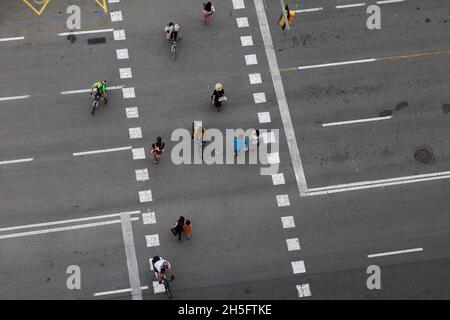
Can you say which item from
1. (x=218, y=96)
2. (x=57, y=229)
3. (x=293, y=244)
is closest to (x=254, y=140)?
(x=218, y=96)

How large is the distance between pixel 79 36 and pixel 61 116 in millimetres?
4631

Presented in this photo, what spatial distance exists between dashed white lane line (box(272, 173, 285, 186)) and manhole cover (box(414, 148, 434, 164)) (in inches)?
270

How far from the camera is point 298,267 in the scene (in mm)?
39125

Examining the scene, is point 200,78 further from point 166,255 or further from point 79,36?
point 166,255

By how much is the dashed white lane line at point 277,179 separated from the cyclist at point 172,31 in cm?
875

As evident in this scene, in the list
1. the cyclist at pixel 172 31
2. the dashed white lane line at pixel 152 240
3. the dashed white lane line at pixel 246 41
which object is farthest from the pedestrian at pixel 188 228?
the dashed white lane line at pixel 246 41

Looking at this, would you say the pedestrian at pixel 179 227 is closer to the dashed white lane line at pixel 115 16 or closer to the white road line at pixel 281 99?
the white road line at pixel 281 99

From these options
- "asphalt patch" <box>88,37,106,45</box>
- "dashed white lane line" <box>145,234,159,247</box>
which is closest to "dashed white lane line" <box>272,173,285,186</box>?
"dashed white lane line" <box>145,234,159,247</box>

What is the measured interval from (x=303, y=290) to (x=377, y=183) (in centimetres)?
662

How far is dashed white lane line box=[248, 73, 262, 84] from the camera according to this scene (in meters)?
42.8

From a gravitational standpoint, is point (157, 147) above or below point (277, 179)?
above

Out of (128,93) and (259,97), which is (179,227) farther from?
(259,97)

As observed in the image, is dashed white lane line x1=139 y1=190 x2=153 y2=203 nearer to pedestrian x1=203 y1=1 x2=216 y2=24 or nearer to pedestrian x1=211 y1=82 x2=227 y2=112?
pedestrian x1=211 y1=82 x2=227 y2=112

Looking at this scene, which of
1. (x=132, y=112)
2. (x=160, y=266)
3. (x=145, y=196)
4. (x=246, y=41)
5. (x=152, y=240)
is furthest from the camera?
(x=246, y=41)
